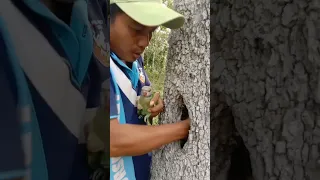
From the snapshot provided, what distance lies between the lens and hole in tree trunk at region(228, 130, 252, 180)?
1032 mm

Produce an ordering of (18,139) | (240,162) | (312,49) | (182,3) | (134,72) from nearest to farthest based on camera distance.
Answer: (18,139) < (312,49) < (240,162) < (182,3) < (134,72)

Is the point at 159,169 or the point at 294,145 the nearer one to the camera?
the point at 294,145

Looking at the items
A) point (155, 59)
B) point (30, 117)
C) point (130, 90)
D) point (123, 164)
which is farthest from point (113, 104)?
point (155, 59)

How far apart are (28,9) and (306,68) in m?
0.52

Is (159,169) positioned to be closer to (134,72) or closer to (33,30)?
(134,72)

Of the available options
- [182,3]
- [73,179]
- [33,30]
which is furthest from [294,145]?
[182,3]

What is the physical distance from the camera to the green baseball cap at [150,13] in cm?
134

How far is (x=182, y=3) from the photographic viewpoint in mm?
1418

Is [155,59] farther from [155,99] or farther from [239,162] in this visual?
[239,162]

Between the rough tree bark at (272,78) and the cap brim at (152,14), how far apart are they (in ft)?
1.19

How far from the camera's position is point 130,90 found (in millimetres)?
1450

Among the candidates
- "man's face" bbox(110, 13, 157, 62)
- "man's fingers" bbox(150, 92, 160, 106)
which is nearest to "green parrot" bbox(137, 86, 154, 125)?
"man's fingers" bbox(150, 92, 160, 106)

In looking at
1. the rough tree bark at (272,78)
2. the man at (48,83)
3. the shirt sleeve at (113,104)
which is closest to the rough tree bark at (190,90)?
the shirt sleeve at (113,104)

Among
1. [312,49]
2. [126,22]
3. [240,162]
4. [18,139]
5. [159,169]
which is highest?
[126,22]
